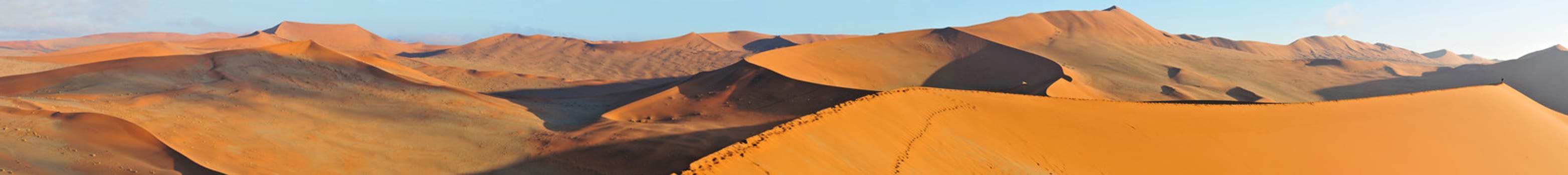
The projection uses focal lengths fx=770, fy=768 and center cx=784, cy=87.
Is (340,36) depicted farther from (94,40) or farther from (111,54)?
(111,54)

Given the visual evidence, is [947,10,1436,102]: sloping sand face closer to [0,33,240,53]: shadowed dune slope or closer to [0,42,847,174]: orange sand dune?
[0,42,847,174]: orange sand dune

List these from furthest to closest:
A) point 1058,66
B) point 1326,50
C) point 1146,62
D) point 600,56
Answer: point 1326,50 < point 600,56 < point 1146,62 < point 1058,66

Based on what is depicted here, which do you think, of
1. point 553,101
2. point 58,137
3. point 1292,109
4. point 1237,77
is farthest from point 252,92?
point 1237,77

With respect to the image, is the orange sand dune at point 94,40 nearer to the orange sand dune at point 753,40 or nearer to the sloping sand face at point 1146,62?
the orange sand dune at point 753,40

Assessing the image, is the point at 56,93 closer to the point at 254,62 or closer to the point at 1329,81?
the point at 254,62

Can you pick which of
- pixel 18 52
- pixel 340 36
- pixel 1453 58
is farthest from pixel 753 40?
pixel 1453 58

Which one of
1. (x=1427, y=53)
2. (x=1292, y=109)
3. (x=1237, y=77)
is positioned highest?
(x=1292, y=109)
